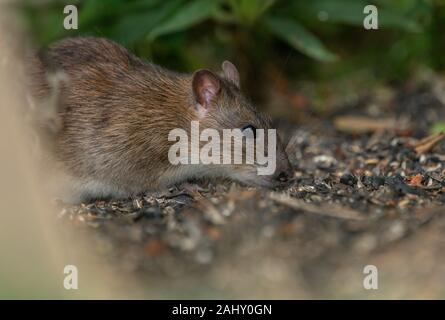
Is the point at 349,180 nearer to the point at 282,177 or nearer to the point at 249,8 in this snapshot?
the point at 282,177

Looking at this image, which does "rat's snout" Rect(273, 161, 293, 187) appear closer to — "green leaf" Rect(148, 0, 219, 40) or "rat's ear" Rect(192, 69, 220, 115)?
"rat's ear" Rect(192, 69, 220, 115)

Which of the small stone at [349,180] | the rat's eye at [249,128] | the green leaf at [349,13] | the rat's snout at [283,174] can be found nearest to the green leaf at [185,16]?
the green leaf at [349,13]

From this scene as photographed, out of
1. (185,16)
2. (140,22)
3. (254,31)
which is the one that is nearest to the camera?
(185,16)

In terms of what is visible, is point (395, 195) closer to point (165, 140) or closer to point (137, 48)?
point (165, 140)

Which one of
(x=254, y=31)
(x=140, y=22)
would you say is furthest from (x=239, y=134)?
(x=254, y=31)
